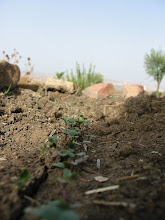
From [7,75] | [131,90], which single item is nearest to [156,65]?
[131,90]

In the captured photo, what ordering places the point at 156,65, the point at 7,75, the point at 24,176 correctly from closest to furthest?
the point at 24,176 → the point at 7,75 → the point at 156,65

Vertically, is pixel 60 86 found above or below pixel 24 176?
above

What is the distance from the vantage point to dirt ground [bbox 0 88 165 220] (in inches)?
41.0

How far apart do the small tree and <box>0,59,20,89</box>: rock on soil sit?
32.0ft

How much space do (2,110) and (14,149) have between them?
1.12 m

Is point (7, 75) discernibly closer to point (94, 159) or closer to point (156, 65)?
point (94, 159)

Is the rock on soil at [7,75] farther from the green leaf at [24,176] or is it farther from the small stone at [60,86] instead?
the green leaf at [24,176]

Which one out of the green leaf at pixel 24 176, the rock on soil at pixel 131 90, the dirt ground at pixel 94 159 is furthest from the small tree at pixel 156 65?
the green leaf at pixel 24 176

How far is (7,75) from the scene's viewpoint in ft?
13.3

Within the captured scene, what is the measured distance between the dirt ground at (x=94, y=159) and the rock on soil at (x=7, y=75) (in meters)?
0.31

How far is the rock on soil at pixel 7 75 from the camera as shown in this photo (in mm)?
3964

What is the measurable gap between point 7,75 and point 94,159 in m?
2.88

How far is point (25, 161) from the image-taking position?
1.72m

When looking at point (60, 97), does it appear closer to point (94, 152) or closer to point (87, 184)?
point (94, 152)
